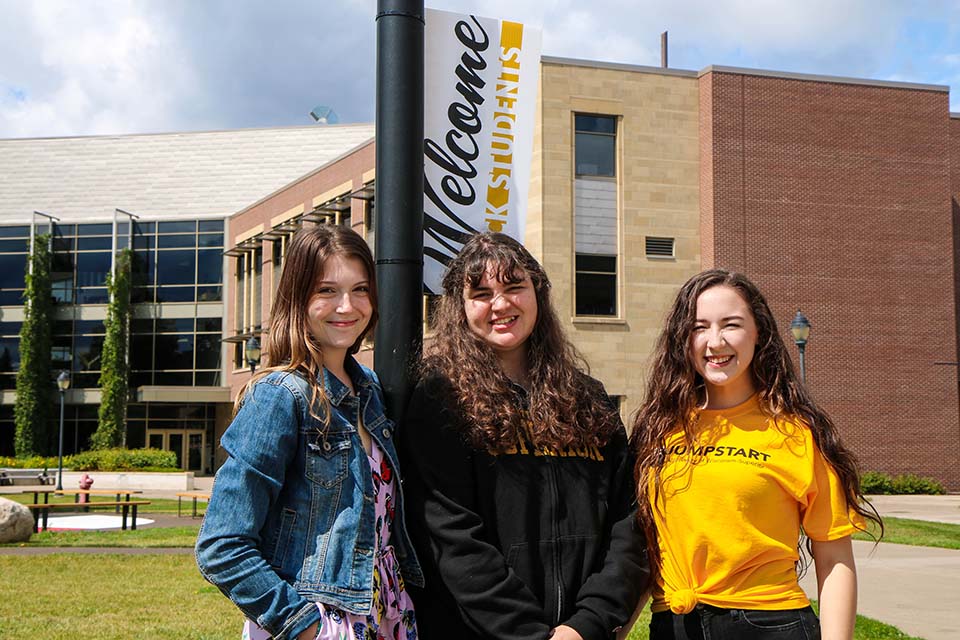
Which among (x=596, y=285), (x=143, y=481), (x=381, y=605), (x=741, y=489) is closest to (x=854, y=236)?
(x=596, y=285)

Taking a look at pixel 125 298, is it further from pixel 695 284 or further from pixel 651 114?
pixel 695 284

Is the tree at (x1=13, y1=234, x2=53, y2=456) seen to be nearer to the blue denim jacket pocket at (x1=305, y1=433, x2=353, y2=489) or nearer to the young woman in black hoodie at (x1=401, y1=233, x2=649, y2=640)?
the young woman in black hoodie at (x1=401, y1=233, x2=649, y2=640)

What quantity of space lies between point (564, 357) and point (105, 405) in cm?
4473

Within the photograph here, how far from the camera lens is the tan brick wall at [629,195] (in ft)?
90.8

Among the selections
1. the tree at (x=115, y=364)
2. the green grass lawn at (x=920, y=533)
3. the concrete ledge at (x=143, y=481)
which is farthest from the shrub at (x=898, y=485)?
the tree at (x=115, y=364)

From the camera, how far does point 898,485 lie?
28.1 meters

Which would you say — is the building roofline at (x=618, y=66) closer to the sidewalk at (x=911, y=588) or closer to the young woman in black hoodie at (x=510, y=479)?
the sidewalk at (x=911, y=588)

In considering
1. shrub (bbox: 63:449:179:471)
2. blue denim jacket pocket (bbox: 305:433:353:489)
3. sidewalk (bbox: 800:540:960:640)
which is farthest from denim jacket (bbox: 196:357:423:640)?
shrub (bbox: 63:449:179:471)

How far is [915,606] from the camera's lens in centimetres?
938

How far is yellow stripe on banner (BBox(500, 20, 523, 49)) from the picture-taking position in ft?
14.7

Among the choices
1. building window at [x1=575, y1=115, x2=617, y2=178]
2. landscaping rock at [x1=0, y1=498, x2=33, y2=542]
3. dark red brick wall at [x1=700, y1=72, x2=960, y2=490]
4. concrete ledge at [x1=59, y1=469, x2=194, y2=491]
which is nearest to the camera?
landscaping rock at [x1=0, y1=498, x2=33, y2=542]

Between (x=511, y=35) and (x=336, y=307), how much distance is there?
2019 millimetres

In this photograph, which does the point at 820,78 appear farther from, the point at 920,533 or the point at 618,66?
the point at 920,533

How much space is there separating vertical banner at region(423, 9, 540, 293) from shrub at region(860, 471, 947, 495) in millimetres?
25893
